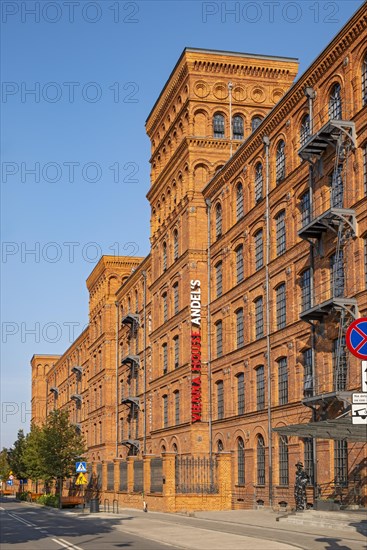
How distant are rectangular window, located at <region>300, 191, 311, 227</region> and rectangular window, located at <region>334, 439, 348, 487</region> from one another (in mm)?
10085

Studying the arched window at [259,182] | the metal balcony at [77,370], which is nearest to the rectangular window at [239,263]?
the arched window at [259,182]

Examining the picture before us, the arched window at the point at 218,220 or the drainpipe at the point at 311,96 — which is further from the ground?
the drainpipe at the point at 311,96

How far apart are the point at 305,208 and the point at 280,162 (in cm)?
431

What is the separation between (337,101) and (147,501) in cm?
2452

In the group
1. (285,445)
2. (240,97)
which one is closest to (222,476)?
(285,445)

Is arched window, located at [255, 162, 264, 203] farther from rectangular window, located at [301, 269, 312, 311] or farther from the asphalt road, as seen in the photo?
the asphalt road

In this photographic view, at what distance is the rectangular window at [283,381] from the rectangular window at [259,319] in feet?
9.07

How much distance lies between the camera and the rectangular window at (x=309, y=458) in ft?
118

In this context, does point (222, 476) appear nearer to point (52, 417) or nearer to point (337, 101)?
point (337, 101)

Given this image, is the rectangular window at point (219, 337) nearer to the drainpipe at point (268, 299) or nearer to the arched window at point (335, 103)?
the drainpipe at point (268, 299)

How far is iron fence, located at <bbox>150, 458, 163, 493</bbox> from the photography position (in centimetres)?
4427

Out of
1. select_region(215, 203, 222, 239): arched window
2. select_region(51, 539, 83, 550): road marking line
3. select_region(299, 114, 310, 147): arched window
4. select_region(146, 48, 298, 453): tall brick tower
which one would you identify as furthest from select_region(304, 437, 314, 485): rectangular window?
select_region(215, 203, 222, 239): arched window

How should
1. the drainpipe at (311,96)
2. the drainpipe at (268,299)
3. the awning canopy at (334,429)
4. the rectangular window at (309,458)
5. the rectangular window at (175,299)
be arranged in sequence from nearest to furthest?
the awning canopy at (334,429)
the rectangular window at (309,458)
the drainpipe at (311,96)
the drainpipe at (268,299)
the rectangular window at (175,299)

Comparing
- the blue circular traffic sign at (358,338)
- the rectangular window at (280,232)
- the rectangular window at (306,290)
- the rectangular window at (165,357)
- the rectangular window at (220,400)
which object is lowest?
the rectangular window at (220,400)
